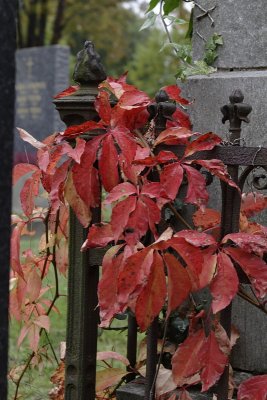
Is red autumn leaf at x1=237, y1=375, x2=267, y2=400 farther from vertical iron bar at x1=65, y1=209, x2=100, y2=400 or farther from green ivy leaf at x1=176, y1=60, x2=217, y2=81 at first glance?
green ivy leaf at x1=176, y1=60, x2=217, y2=81

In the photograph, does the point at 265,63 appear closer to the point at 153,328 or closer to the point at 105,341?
the point at 153,328

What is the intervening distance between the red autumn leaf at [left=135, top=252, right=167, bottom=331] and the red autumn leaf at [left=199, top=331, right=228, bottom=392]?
17 cm

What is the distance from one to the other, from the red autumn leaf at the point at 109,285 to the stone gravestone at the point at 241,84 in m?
0.61

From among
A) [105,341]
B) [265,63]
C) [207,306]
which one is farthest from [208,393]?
[105,341]

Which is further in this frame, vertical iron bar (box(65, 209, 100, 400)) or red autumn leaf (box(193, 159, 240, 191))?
vertical iron bar (box(65, 209, 100, 400))

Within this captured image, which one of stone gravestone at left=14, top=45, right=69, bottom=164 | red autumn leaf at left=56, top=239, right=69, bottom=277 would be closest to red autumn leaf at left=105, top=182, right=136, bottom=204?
red autumn leaf at left=56, top=239, right=69, bottom=277

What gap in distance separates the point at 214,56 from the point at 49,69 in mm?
11536

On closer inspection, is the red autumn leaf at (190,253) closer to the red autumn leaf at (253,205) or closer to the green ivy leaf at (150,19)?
the red autumn leaf at (253,205)

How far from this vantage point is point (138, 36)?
145 ft

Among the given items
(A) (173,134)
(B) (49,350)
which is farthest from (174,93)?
(B) (49,350)

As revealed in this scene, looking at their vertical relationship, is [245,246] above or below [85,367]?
above

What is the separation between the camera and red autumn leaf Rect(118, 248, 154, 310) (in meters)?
1.60

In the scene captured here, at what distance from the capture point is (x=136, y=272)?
5.27 feet

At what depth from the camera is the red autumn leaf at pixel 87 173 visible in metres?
1.80
